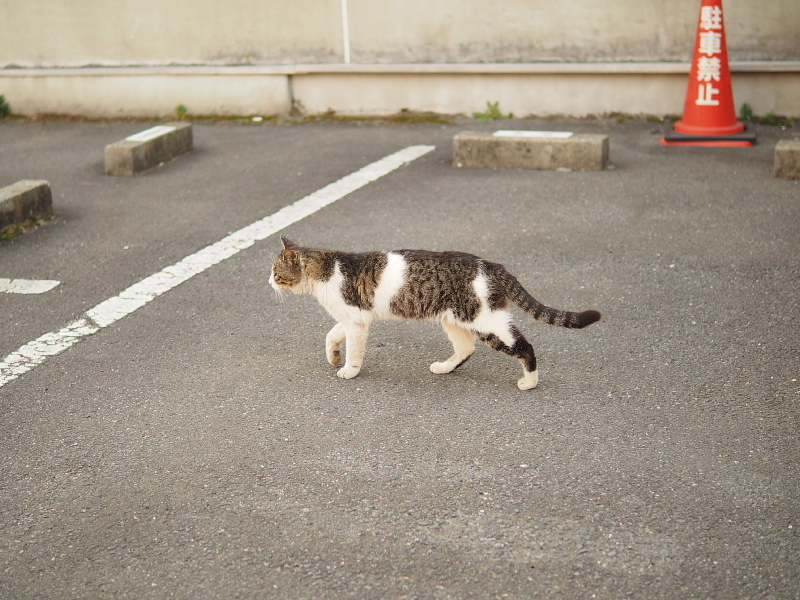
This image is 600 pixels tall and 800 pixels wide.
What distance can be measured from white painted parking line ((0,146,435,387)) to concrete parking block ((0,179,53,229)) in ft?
6.12

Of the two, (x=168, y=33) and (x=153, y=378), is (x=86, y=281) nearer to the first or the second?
(x=153, y=378)

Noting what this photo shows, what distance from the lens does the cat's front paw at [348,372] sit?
15.0 ft

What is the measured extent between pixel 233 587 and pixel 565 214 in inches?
192

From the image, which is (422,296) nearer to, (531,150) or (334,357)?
(334,357)

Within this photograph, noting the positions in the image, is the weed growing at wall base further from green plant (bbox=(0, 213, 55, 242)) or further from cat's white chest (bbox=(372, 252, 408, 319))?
green plant (bbox=(0, 213, 55, 242))

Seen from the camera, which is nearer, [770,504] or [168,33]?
[770,504]

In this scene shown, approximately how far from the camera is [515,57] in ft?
33.7

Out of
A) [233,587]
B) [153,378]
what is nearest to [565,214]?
[153,378]

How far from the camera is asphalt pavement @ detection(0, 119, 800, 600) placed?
10.3 ft

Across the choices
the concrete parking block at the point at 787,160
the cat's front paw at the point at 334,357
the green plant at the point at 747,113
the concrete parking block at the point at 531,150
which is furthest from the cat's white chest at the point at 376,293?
the green plant at the point at 747,113

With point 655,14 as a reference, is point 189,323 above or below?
below

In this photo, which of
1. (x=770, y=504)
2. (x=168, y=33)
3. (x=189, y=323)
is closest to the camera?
(x=770, y=504)

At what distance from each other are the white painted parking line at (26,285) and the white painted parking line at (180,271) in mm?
595

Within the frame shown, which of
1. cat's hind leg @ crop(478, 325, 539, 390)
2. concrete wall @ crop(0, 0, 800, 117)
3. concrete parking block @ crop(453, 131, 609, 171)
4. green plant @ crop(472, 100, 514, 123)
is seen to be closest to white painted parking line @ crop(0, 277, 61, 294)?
cat's hind leg @ crop(478, 325, 539, 390)
